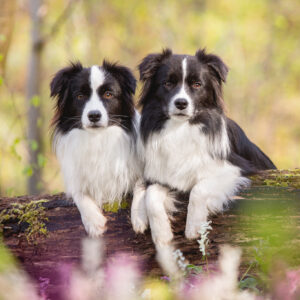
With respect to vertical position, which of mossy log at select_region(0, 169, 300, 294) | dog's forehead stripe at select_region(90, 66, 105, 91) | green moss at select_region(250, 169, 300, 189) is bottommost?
mossy log at select_region(0, 169, 300, 294)

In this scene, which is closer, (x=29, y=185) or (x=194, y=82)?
(x=194, y=82)

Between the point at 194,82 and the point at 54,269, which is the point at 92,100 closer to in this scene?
the point at 194,82

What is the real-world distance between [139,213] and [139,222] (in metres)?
0.09

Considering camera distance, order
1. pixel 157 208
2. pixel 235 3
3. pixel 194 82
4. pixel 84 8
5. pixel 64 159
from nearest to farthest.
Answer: pixel 157 208, pixel 194 82, pixel 64 159, pixel 84 8, pixel 235 3

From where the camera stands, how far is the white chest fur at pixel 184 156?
3.73 meters

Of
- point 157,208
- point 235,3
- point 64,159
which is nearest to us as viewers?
point 157,208

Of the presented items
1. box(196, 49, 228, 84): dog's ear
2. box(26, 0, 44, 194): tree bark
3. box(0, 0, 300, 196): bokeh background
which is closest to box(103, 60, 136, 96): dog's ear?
box(196, 49, 228, 84): dog's ear

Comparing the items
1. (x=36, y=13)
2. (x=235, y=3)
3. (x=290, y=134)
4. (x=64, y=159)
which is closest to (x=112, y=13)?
(x=235, y=3)

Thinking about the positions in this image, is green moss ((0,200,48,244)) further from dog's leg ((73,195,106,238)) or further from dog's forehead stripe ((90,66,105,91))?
dog's forehead stripe ((90,66,105,91))

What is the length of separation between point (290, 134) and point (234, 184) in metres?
11.2

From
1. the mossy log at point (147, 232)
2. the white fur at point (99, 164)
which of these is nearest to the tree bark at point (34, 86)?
the white fur at point (99, 164)

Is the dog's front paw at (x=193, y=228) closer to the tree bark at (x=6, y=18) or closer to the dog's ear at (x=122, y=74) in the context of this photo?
the dog's ear at (x=122, y=74)

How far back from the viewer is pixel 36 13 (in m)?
8.07

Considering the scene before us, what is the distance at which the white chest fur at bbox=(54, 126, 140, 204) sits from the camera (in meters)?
3.93
